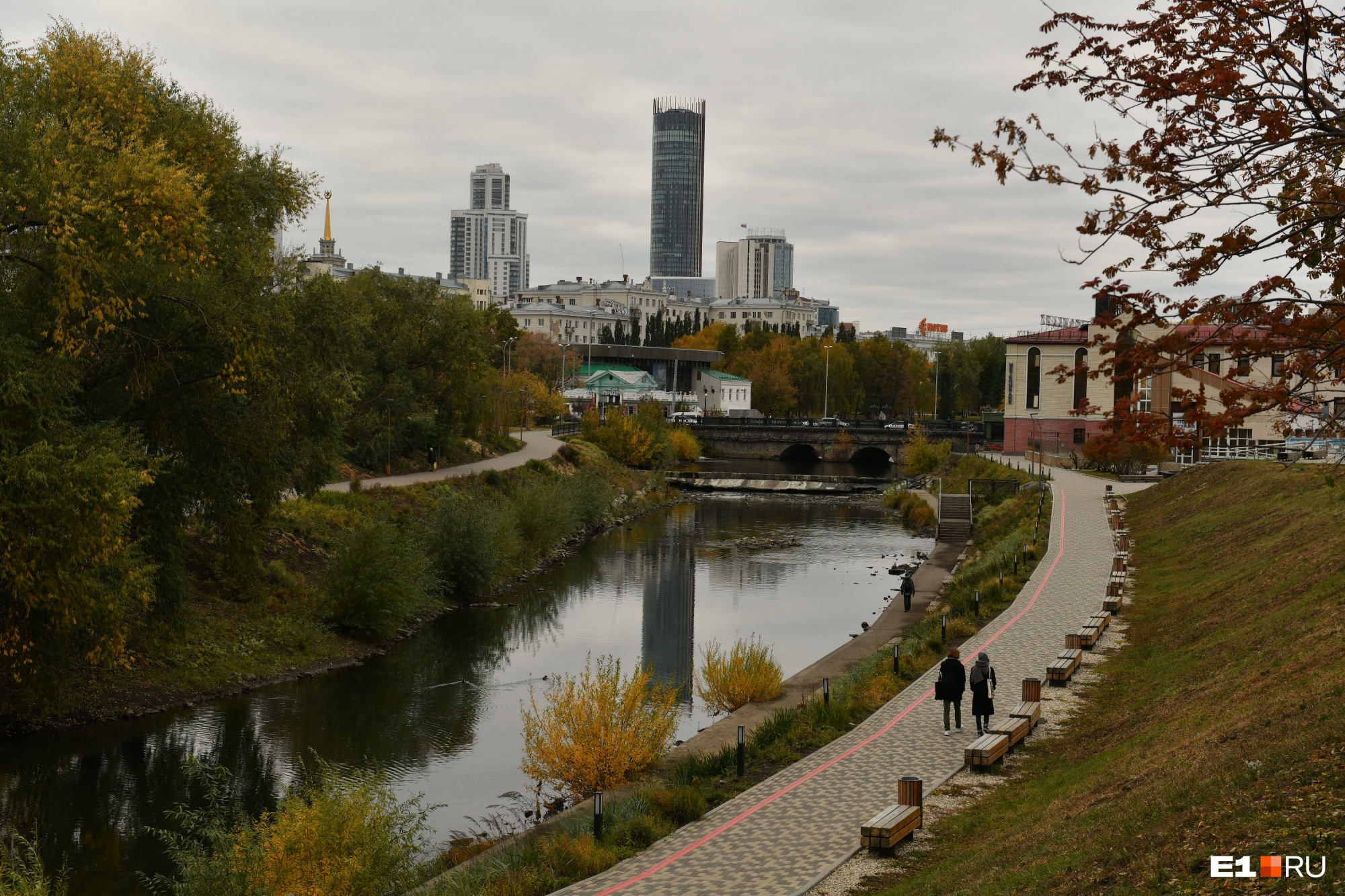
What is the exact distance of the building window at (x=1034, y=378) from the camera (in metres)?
71.5

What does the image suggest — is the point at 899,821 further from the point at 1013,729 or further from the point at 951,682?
the point at 951,682

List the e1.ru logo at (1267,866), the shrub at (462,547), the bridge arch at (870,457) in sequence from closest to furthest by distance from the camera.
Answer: the e1.ru logo at (1267,866) < the shrub at (462,547) < the bridge arch at (870,457)

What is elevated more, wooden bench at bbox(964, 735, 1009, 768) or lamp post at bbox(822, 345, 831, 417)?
lamp post at bbox(822, 345, 831, 417)

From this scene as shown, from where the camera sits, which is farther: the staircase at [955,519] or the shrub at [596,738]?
the staircase at [955,519]

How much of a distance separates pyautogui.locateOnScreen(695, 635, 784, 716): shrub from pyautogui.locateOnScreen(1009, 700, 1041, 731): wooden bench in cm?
571

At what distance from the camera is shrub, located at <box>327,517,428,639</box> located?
3047 centimetres

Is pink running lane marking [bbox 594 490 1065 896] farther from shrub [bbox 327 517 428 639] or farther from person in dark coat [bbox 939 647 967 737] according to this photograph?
shrub [bbox 327 517 428 639]

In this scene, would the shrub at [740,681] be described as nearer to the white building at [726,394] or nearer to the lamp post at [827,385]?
the lamp post at [827,385]

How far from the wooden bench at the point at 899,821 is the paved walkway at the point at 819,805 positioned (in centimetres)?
38

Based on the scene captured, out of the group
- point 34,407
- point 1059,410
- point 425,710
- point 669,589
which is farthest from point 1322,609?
point 1059,410

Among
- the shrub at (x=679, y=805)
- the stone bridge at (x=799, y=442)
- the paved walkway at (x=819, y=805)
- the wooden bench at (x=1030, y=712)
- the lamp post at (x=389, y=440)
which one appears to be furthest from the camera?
the stone bridge at (x=799, y=442)

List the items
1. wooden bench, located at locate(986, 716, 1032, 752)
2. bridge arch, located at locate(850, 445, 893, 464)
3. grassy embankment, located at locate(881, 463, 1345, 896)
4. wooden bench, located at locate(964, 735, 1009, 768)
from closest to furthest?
grassy embankment, located at locate(881, 463, 1345, 896) < wooden bench, located at locate(964, 735, 1009, 768) < wooden bench, located at locate(986, 716, 1032, 752) < bridge arch, located at locate(850, 445, 893, 464)

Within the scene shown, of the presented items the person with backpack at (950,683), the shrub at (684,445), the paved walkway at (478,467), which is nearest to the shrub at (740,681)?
the person with backpack at (950,683)

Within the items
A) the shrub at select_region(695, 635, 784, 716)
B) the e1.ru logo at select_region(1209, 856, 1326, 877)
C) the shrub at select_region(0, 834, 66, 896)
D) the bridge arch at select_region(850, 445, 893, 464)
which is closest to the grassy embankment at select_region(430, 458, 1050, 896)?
the shrub at select_region(695, 635, 784, 716)
